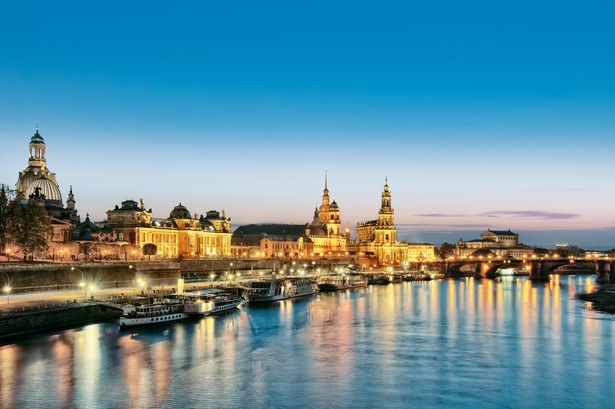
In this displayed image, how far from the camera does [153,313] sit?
2628 inches

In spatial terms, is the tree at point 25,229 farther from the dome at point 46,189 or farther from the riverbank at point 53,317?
the dome at point 46,189

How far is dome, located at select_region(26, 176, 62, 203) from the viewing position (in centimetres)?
13388

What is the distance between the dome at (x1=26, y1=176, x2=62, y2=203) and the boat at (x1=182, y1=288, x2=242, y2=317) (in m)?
63.0

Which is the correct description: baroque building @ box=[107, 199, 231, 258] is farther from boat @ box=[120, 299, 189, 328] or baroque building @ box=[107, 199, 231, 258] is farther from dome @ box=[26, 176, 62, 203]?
boat @ box=[120, 299, 189, 328]

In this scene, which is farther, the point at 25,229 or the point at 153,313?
the point at 25,229

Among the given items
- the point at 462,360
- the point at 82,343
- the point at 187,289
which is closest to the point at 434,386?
the point at 462,360

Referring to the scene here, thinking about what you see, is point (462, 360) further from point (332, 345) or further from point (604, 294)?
point (604, 294)

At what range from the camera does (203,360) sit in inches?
1959

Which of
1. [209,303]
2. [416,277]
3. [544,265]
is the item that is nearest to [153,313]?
[209,303]

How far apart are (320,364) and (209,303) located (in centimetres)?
2982

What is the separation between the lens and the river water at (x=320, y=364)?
39.6 m

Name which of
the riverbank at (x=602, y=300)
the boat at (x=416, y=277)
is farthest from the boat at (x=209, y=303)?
the boat at (x=416, y=277)

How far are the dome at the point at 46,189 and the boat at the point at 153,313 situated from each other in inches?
2844

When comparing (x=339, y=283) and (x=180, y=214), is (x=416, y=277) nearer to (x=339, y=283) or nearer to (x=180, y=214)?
(x=339, y=283)
